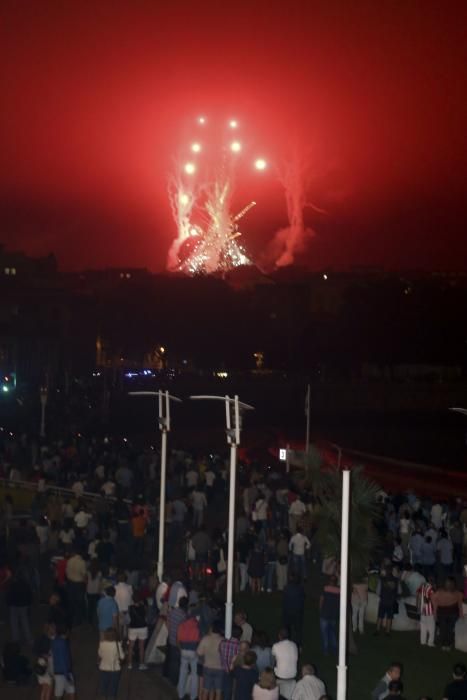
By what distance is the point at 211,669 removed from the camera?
44.2 feet

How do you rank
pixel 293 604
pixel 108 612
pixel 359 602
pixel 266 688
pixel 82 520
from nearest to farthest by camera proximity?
pixel 266 688
pixel 108 612
pixel 293 604
pixel 359 602
pixel 82 520

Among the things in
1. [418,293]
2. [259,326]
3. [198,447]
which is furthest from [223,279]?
[198,447]

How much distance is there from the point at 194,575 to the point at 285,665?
6486 millimetres

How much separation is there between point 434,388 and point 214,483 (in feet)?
150

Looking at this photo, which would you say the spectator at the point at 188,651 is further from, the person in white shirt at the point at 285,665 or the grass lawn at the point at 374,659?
the grass lawn at the point at 374,659

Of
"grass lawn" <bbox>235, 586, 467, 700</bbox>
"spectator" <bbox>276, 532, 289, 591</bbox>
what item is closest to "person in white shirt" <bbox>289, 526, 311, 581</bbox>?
"spectator" <bbox>276, 532, 289, 591</bbox>

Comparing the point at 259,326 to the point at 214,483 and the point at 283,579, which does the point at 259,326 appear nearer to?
the point at 214,483

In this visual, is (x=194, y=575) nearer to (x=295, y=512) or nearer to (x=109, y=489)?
(x=295, y=512)

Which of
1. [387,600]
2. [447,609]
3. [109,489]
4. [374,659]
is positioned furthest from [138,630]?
[109,489]

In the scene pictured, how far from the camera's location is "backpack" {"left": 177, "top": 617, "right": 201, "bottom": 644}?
14180mm


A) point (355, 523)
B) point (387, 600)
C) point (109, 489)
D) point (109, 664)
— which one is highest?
point (355, 523)

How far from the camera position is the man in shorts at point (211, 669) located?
13453mm

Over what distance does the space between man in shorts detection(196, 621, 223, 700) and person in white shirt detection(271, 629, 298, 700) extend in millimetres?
680

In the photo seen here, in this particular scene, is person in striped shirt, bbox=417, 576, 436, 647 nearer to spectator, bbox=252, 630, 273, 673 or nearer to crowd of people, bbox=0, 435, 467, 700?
crowd of people, bbox=0, 435, 467, 700
